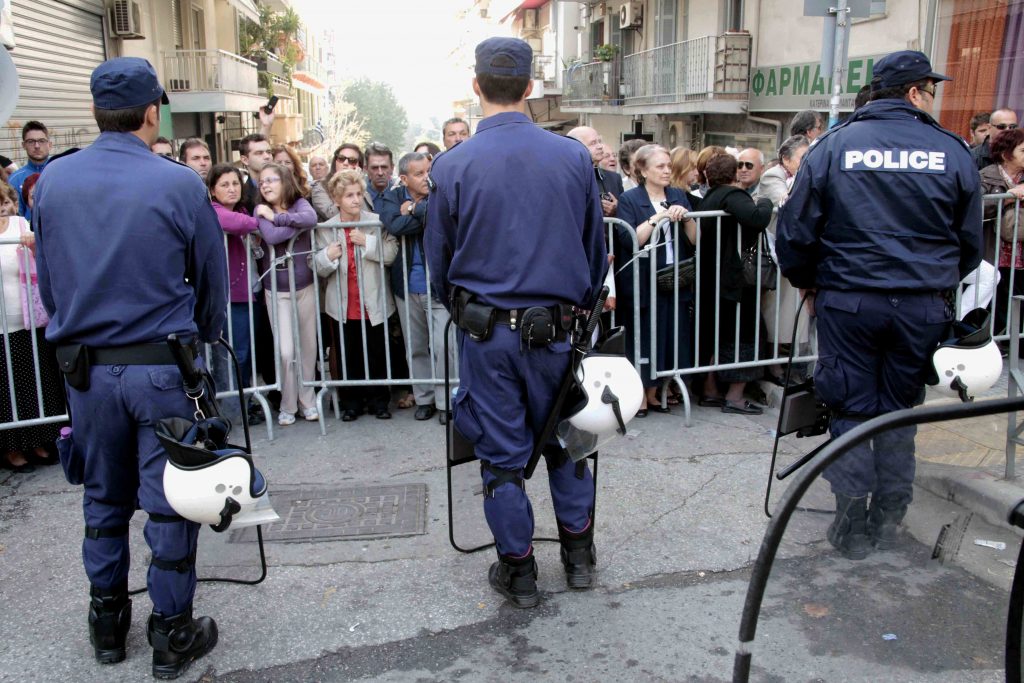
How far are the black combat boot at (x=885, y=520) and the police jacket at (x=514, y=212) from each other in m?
1.51

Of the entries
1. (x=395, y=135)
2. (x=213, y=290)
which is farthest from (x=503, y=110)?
(x=395, y=135)

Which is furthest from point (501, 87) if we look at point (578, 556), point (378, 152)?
point (378, 152)

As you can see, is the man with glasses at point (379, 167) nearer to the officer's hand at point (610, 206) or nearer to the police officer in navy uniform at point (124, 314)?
the officer's hand at point (610, 206)

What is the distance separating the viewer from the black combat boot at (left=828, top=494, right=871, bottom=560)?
217cm

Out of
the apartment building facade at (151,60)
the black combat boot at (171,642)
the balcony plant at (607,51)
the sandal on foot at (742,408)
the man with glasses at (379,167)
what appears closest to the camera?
the black combat boot at (171,642)

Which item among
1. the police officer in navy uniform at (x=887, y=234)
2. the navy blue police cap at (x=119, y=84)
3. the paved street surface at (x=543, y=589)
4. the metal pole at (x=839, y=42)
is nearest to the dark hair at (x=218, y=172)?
the paved street surface at (x=543, y=589)

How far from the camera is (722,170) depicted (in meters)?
6.09

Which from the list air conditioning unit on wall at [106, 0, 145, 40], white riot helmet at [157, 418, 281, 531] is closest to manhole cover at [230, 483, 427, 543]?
white riot helmet at [157, 418, 281, 531]

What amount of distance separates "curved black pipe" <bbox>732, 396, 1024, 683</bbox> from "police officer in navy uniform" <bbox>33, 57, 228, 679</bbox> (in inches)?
78.9

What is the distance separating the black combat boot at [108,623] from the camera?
3.28 m

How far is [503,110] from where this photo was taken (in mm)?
3531

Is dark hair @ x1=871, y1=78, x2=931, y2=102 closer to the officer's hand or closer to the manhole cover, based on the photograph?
the officer's hand

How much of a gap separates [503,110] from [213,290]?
1256 millimetres

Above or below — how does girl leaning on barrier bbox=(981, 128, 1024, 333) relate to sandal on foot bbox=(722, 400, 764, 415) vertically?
above
